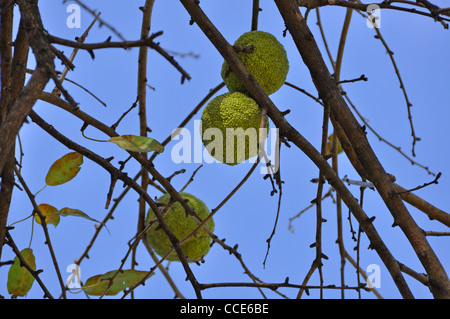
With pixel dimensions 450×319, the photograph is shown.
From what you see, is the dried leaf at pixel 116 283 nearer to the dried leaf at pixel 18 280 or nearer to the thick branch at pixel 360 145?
the dried leaf at pixel 18 280

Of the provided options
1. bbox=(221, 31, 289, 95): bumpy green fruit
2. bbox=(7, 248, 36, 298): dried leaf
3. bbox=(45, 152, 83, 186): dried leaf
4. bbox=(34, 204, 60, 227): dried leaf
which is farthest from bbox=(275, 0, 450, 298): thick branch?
bbox=(7, 248, 36, 298): dried leaf

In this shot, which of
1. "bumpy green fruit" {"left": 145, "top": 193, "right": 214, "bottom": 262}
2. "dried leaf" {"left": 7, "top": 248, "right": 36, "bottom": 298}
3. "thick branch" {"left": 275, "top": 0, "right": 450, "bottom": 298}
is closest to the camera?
"thick branch" {"left": 275, "top": 0, "right": 450, "bottom": 298}

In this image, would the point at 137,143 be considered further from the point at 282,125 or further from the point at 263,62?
the point at 263,62

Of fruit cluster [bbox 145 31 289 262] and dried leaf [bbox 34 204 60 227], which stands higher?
fruit cluster [bbox 145 31 289 262]

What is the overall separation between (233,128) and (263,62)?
0.20 meters

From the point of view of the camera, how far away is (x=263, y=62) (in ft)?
4.52

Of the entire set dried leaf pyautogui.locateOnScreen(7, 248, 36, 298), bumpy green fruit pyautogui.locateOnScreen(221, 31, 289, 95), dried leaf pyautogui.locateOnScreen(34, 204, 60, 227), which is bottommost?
dried leaf pyautogui.locateOnScreen(7, 248, 36, 298)

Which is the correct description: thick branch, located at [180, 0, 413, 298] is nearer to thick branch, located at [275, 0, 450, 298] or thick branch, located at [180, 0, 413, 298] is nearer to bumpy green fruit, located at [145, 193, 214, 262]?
thick branch, located at [275, 0, 450, 298]

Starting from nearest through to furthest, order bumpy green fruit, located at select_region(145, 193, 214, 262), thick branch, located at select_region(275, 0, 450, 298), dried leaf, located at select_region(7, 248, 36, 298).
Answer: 1. thick branch, located at select_region(275, 0, 450, 298)
2. dried leaf, located at select_region(7, 248, 36, 298)
3. bumpy green fruit, located at select_region(145, 193, 214, 262)

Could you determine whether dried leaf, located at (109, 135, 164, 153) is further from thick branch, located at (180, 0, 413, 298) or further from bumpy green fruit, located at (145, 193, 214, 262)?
bumpy green fruit, located at (145, 193, 214, 262)

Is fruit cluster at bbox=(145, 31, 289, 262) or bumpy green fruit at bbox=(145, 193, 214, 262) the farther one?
bumpy green fruit at bbox=(145, 193, 214, 262)

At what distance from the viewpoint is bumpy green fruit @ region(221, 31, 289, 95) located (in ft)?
4.51

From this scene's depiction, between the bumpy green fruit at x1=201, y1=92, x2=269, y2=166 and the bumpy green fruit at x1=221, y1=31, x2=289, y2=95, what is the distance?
0.05 meters
